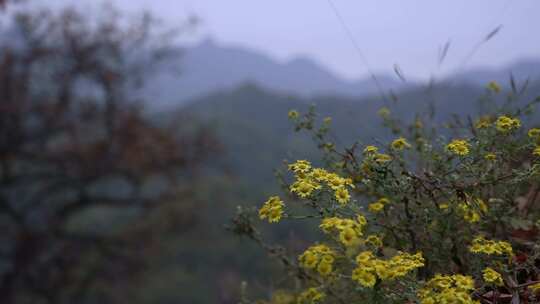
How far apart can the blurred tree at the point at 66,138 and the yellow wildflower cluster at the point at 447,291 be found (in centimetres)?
1053

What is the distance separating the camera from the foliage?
1.54 metres

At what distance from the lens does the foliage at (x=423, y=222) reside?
5.05 ft

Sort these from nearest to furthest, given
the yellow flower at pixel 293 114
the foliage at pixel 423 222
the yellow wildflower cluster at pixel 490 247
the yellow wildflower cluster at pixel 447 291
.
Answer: the yellow wildflower cluster at pixel 447 291 → the foliage at pixel 423 222 → the yellow wildflower cluster at pixel 490 247 → the yellow flower at pixel 293 114

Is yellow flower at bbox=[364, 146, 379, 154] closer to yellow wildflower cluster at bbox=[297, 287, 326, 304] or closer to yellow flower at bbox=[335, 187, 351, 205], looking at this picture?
yellow flower at bbox=[335, 187, 351, 205]

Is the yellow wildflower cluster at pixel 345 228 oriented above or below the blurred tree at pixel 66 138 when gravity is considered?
below

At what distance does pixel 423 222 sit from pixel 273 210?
578mm

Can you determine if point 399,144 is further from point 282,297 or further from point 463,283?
point 282,297

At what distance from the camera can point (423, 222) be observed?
73.8 inches

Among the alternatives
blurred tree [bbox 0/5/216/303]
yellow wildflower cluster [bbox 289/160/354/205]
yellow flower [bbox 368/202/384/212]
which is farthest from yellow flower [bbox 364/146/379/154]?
blurred tree [bbox 0/5/216/303]

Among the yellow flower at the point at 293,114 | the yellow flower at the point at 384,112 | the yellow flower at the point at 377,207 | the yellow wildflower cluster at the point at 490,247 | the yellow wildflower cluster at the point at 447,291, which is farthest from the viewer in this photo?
the yellow flower at the point at 384,112

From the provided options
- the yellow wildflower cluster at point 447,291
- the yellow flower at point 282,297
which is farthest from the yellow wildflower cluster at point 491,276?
the yellow flower at point 282,297

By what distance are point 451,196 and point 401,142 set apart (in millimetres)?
251

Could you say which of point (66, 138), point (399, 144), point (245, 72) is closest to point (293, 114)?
point (399, 144)

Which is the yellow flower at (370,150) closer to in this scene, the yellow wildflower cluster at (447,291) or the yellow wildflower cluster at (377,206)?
the yellow wildflower cluster at (377,206)
